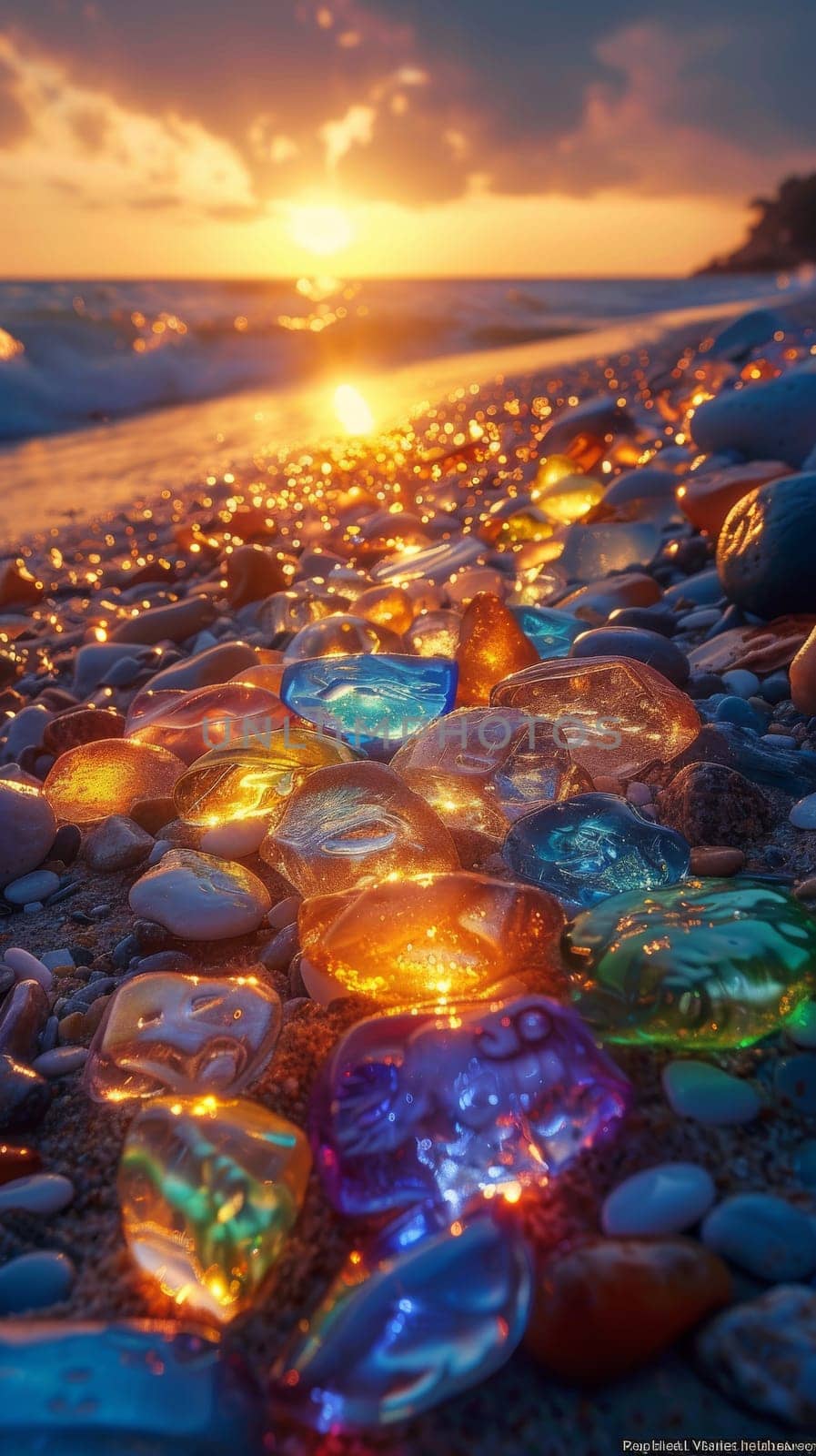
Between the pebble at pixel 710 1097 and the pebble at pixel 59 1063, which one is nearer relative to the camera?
the pebble at pixel 710 1097

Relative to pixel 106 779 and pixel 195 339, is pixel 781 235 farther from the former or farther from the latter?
pixel 106 779

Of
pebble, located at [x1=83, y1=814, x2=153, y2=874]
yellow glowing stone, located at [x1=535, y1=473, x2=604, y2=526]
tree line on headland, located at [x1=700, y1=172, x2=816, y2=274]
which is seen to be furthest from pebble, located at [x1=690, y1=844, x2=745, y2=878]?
tree line on headland, located at [x1=700, y1=172, x2=816, y2=274]

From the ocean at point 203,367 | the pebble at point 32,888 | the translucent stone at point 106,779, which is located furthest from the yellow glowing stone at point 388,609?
the ocean at point 203,367

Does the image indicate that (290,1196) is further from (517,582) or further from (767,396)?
(767,396)

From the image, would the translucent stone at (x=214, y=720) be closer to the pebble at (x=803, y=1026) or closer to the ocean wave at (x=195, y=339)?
the pebble at (x=803, y=1026)

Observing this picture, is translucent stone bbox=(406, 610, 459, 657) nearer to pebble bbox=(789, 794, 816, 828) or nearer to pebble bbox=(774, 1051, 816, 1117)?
pebble bbox=(789, 794, 816, 828)


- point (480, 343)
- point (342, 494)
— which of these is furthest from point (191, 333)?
point (342, 494)

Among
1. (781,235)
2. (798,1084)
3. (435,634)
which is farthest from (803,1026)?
(781,235)
